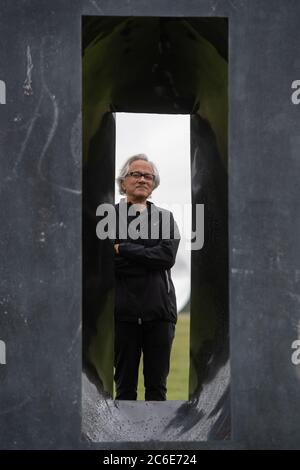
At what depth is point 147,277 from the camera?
5.18 meters

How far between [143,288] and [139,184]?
20.8 inches

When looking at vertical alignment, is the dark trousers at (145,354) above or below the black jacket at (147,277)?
below

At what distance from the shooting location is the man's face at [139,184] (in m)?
5.22

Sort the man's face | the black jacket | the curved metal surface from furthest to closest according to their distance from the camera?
1. the man's face
2. the black jacket
3. the curved metal surface

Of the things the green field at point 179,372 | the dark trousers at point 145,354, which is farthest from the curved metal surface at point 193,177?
the green field at point 179,372

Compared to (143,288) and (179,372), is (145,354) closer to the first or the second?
(143,288)

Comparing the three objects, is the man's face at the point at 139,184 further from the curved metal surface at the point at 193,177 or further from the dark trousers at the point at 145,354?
the dark trousers at the point at 145,354

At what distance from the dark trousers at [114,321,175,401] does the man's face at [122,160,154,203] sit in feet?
2.10

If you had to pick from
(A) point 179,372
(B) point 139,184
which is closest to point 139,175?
(B) point 139,184

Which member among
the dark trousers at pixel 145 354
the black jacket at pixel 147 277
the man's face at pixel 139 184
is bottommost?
the dark trousers at pixel 145 354

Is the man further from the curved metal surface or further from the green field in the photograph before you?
the green field

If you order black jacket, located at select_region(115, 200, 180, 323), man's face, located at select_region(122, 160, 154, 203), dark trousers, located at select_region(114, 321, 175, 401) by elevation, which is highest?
man's face, located at select_region(122, 160, 154, 203)

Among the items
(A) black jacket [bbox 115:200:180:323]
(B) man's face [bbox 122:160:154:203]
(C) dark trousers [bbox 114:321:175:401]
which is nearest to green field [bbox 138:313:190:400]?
(C) dark trousers [bbox 114:321:175:401]

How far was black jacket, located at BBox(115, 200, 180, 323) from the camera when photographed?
5113mm
